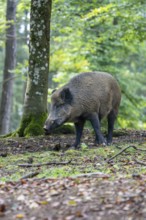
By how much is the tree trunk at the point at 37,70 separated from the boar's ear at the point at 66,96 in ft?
6.80

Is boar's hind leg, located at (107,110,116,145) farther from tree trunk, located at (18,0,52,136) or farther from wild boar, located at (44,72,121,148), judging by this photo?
tree trunk, located at (18,0,52,136)

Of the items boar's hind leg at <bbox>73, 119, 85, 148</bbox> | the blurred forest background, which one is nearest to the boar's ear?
boar's hind leg at <bbox>73, 119, 85, 148</bbox>

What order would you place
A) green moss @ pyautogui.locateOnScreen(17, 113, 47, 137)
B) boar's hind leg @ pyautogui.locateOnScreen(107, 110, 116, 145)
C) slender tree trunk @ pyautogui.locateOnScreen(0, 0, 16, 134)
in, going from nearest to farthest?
1. boar's hind leg @ pyautogui.locateOnScreen(107, 110, 116, 145)
2. green moss @ pyautogui.locateOnScreen(17, 113, 47, 137)
3. slender tree trunk @ pyautogui.locateOnScreen(0, 0, 16, 134)

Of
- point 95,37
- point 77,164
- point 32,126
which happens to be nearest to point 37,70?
point 32,126

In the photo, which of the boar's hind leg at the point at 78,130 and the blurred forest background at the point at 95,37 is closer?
the boar's hind leg at the point at 78,130

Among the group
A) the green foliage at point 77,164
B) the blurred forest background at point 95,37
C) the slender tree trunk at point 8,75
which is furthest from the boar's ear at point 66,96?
the slender tree trunk at point 8,75

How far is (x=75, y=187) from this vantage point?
5.83 metres

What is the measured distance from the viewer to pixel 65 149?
10805mm

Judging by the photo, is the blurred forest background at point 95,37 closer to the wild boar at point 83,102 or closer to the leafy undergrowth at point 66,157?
the wild boar at point 83,102

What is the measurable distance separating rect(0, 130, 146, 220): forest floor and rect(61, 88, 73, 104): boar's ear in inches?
59.9

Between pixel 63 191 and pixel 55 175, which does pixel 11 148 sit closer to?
pixel 55 175

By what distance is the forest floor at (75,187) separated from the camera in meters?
4.99

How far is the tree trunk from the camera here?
41.9 ft

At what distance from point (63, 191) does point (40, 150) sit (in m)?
5.16
